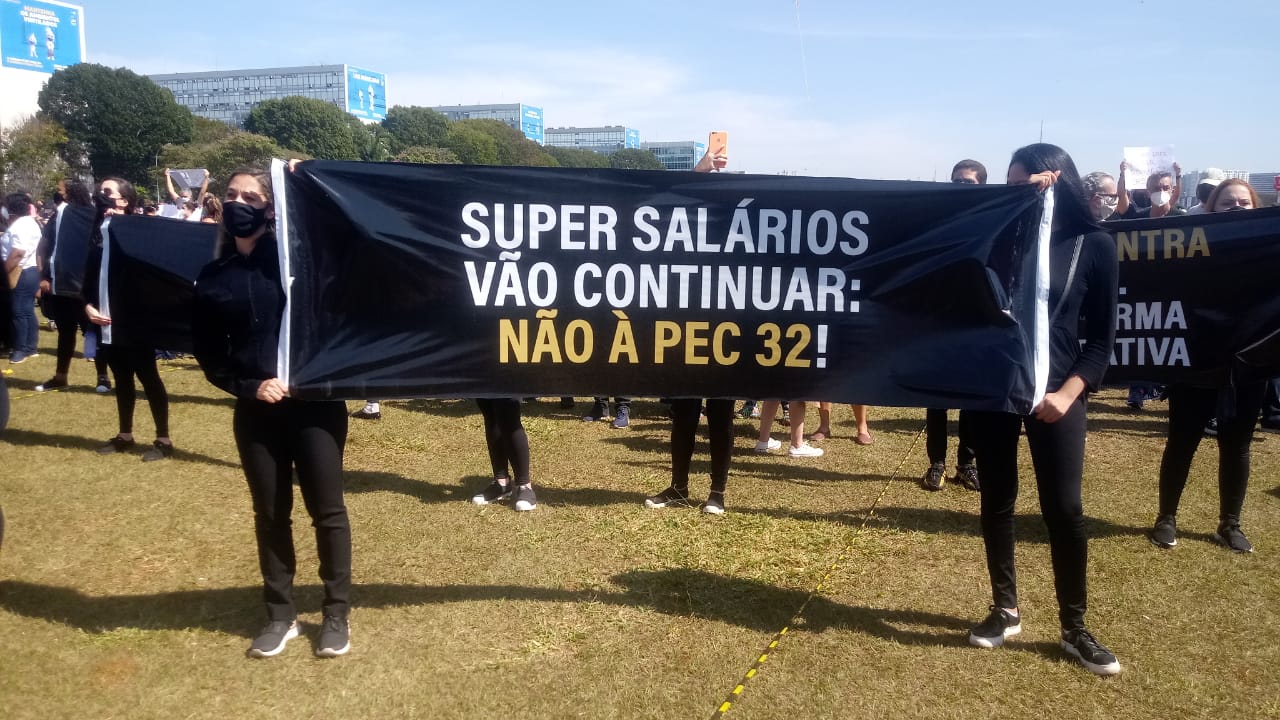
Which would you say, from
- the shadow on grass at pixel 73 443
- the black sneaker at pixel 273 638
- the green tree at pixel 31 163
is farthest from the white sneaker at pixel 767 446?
the green tree at pixel 31 163

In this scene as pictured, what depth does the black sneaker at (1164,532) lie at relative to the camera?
17.8ft

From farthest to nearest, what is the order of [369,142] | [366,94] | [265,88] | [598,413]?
[265,88]
[366,94]
[369,142]
[598,413]

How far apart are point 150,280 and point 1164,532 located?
726 centimetres

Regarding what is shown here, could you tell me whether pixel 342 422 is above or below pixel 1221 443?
above

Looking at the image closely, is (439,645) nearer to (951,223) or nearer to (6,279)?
(6,279)

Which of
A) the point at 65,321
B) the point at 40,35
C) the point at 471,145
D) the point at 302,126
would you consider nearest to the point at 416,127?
the point at 471,145

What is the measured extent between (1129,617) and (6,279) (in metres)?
5.19

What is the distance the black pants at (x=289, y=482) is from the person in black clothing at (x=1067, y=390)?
2.86 meters

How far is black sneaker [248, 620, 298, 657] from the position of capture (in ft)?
12.6

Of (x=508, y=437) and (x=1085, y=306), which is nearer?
(x=1085, y=306)

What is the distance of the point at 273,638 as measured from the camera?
3889 mm

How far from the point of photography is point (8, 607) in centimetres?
429

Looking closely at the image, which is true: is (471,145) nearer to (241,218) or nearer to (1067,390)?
(241,218)

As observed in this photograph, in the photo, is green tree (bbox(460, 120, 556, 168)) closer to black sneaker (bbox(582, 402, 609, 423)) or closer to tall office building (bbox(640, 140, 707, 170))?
tall office building (bbox(640, 140, 707, 170))
